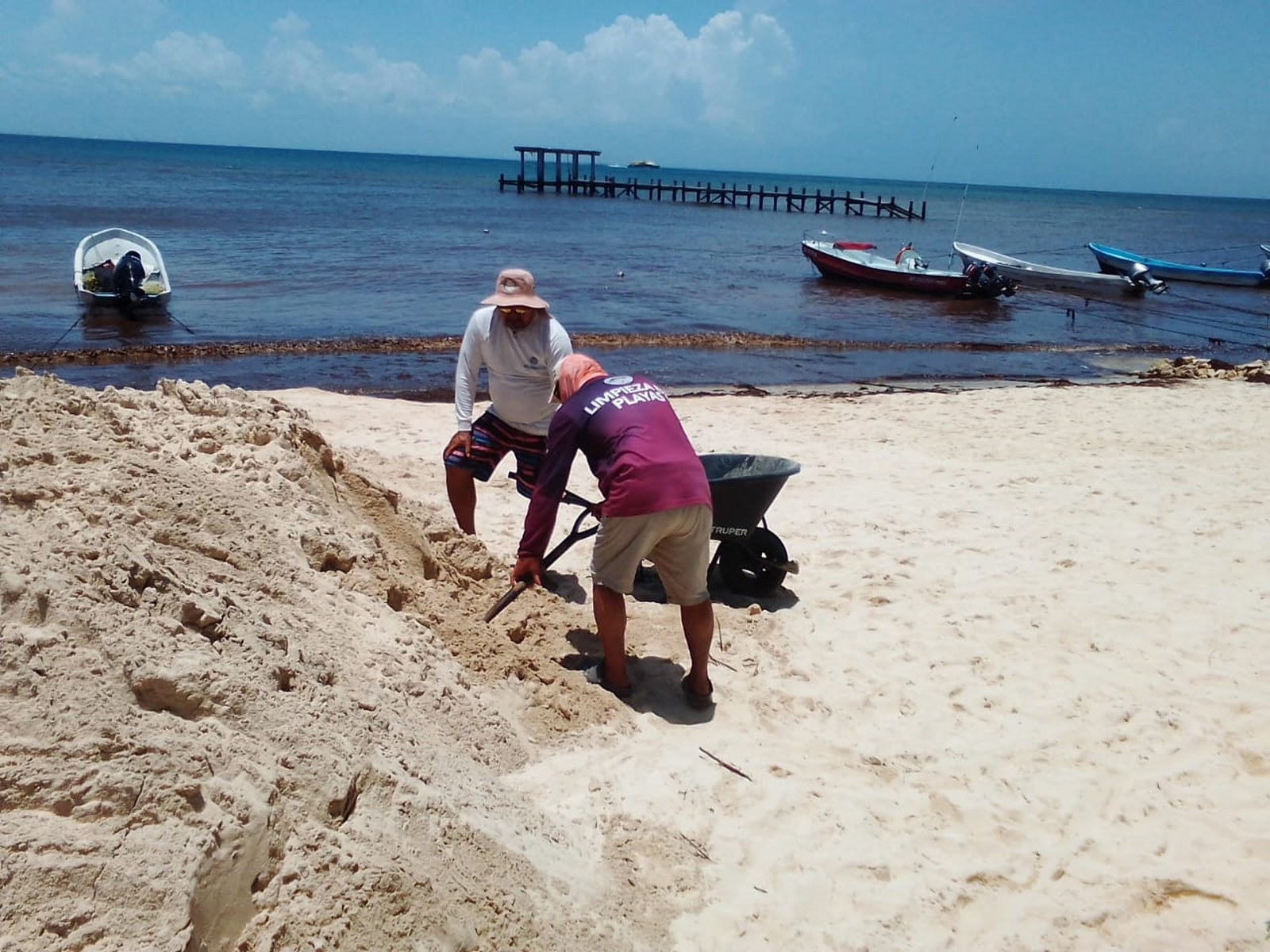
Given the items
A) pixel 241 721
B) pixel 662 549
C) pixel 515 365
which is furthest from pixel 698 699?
pixel 241 721

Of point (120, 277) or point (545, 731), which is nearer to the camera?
point (545, 731)

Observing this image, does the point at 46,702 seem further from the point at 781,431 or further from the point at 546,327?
the point at 781,431

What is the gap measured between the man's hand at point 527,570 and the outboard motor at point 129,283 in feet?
45.6

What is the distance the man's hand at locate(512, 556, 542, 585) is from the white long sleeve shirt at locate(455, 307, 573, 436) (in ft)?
2.99

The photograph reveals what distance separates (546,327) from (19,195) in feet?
138

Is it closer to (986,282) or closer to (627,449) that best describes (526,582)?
(627,449)

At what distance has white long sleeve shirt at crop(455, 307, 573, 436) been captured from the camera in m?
4.46

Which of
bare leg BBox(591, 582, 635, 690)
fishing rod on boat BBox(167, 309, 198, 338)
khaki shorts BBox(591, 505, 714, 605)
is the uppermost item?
khaki shorts BBox(591, 505, 714, 605)

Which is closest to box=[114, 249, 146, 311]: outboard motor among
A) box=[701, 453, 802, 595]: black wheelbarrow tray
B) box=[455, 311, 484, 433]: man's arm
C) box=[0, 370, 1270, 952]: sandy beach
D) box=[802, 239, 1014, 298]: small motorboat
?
box=[0, 370, 1270, 952]: sandy beach

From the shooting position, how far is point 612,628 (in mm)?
3637

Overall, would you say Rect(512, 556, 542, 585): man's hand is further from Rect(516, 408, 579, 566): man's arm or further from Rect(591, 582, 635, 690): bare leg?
Rect(591, 582, 635, 690): bare leg

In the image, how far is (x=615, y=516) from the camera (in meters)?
3.40

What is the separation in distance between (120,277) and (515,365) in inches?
527

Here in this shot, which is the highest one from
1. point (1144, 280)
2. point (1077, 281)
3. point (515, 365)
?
point (1144, 280)
